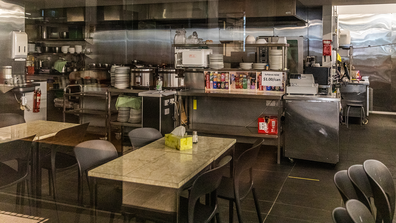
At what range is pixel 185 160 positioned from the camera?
2.28 metres

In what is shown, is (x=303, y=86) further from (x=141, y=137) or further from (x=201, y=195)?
(x=201, y=195)

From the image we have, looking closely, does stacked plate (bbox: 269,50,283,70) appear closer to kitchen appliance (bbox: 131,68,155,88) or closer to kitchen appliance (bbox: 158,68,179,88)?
kitchen appliance (bbox: 158,68,179,88)

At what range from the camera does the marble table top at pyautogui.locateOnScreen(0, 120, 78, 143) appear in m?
1.69

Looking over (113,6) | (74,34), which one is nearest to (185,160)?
(74,34)

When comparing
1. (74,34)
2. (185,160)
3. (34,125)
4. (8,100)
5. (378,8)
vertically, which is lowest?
(185,160)

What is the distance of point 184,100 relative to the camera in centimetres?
518

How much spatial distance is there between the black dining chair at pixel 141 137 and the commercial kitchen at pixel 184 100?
0.02 m

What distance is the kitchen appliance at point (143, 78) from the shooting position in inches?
173

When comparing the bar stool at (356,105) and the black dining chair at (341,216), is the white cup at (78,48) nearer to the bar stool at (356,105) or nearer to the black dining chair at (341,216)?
the black dining chair at (341,216)

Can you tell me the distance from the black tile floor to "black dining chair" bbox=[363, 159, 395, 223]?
87cm

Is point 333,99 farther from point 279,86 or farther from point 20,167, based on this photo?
point 20,167

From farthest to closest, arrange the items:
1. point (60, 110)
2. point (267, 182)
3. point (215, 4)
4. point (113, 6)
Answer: point (215, 4) < point (267, 182) < point (113, 6) < point (60, 110)

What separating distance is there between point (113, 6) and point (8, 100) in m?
1.57

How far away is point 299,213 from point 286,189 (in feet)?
1.83
